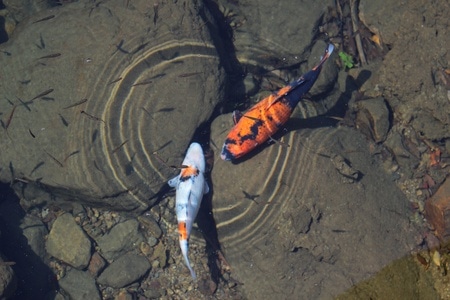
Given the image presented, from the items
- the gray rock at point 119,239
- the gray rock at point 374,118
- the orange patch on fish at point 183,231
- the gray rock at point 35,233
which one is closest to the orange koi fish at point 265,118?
the orange patch on fish at point 183,231

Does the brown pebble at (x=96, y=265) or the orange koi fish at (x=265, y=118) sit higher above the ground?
the orange koi fish at (x=265, y=118)

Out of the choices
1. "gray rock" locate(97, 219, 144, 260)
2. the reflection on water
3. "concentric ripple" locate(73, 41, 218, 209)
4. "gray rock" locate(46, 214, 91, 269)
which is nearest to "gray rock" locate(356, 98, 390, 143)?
the reflection on water

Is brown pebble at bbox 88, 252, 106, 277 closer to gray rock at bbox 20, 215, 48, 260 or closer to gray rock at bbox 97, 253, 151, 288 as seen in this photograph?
gray rock at bbox 97, 253, 151, 288

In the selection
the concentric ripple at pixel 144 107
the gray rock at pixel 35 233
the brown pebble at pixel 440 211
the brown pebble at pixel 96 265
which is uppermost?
the concentric ripple at pixel 144 107

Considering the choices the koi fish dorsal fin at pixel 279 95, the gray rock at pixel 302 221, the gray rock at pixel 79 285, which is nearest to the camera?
the koi fish dorsal fin at pixel 279 95

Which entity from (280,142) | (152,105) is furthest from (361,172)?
(152,105)

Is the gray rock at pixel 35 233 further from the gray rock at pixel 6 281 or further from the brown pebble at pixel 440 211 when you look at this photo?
the brown pebble at pixel 440 211

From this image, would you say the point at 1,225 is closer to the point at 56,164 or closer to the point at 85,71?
the point at 56,164
